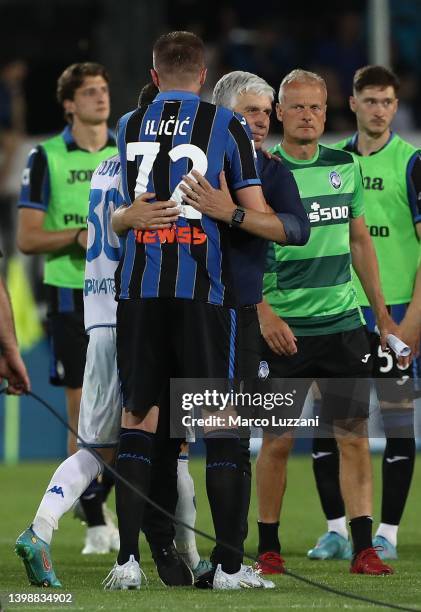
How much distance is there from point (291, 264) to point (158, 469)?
134cm

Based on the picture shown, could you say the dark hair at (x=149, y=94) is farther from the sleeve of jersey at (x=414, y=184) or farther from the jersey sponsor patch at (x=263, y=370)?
the sleeve of jersey at (x=414, y=184)

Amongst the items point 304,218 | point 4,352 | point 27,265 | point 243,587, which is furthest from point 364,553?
point 27,265

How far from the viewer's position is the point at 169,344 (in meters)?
5.73

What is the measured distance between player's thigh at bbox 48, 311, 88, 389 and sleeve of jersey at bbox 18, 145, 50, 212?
0.63m

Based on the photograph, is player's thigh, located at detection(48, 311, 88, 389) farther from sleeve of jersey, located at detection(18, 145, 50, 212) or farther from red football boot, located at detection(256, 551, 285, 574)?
red football boot, located at detection(256, 551, 285, 574)

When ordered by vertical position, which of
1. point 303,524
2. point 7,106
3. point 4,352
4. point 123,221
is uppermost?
point 7,106

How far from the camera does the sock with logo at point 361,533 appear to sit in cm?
666

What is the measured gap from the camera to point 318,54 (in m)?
17.7

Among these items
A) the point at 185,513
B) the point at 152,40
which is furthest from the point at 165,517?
the point at 152,40

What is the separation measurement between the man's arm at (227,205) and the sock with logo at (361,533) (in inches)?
62.5

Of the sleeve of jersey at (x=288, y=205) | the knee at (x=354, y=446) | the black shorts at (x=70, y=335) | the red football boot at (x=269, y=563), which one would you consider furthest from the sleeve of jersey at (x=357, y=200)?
the black shorts at (x=70, y=335)

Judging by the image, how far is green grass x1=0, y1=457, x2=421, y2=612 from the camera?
5.33 meters

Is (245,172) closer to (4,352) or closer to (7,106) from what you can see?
(4,352)

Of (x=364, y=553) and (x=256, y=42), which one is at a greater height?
(x=256, y=42)
